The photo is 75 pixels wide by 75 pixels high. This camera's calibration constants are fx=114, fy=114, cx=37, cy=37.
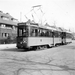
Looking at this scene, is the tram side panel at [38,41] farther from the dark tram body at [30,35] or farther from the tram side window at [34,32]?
the tram side window at [34,32]

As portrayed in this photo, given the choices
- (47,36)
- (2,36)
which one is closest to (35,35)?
(47,36)

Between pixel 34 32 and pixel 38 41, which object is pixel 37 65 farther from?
pixel 38 41

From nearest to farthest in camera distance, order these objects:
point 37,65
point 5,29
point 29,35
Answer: point 37,65, point 29,35, point 5,29

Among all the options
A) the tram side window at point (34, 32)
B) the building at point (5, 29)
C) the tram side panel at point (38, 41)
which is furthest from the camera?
the building at point (5, 29)

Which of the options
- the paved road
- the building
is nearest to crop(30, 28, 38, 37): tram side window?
the paved road

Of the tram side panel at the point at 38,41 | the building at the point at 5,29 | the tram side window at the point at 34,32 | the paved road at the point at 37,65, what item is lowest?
the paved road at the point at 37,65

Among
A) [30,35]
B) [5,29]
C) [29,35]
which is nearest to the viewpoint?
[29,35]

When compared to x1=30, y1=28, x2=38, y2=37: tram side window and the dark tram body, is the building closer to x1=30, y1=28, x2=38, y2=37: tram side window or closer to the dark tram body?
the dark tram body

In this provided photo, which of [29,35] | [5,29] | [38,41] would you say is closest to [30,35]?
[29,35]

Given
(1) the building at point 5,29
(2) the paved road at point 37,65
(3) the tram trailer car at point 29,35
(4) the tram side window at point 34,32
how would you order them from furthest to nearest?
1. (1) the building at point 5,29
2. (4) the tram side window at point 34,32
3. (3) the tram trailer car at point 29,35
4. (2) the paved road at point 37,65

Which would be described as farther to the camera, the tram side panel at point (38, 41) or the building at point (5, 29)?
the building at point (5, 29)

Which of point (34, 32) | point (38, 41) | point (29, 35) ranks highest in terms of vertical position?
point (34, 32)

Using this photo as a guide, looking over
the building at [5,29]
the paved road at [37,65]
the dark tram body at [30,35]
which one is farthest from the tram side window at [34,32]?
the building at [5,29]

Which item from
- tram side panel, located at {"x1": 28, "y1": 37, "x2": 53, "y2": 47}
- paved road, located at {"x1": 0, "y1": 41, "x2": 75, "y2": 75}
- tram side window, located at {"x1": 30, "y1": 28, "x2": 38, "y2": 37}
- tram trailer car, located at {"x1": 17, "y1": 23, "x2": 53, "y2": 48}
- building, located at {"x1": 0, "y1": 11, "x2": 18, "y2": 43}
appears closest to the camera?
paved road, located at {"x1": 0, "y1": 41, "x2": 75, "y2": 75}
